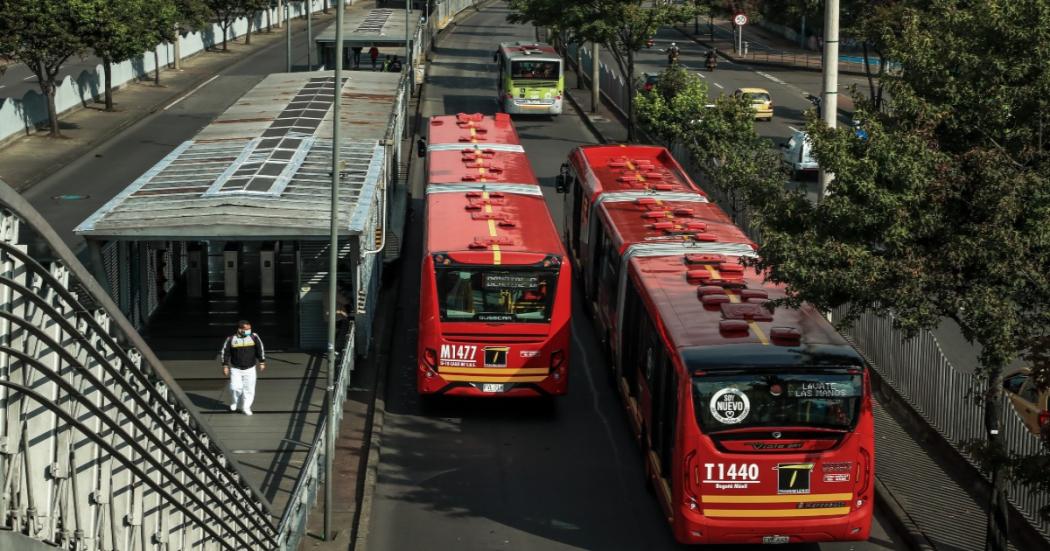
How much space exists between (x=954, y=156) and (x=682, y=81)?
25040mm

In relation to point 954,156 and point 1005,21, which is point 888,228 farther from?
point 1005,21

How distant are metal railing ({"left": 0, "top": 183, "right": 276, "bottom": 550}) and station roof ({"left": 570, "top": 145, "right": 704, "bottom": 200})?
19073 millimetres

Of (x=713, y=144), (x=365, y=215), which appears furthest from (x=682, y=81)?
(x=365, y=215)

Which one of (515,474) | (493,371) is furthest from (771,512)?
(493,371)

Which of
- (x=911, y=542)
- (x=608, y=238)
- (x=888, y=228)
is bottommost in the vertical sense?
(x=911, y=542)

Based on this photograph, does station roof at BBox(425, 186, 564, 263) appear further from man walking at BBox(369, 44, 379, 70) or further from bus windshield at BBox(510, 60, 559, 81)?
man walking at BBox(369, 44, 379, 70)

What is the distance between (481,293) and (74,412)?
14323mm

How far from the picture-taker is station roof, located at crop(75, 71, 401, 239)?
72.3ft

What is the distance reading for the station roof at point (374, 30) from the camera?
56.3m

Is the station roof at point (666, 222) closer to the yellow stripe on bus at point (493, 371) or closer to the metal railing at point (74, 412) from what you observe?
the yellow stripe on bus at point (493, 371)

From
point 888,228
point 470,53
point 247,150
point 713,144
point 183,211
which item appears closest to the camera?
point 888,228

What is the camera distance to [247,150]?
27500 mm

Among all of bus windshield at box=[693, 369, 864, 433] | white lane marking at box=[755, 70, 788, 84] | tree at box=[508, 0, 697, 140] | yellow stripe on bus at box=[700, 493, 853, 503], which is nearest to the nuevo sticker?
bus windshield at box=[693, 369, 864, 433]

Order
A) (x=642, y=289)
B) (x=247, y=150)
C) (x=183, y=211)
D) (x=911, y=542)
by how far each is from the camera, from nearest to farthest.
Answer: (x=911, y=542) < (x=642, y=289) < (x=183, y=211) < (x=247, y=150)
